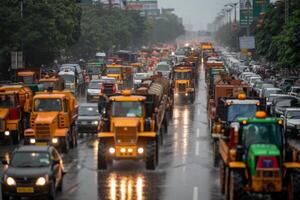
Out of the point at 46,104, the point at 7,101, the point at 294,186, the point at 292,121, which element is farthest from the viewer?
the point at 292,121

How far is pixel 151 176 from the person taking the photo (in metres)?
31.7

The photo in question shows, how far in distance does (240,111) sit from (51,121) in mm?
7991

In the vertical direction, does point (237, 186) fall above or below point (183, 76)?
below

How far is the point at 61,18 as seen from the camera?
314 ft

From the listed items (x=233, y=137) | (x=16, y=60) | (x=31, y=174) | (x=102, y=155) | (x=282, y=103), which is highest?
(x=16, y=60)

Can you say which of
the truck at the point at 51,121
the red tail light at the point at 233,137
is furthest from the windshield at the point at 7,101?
the red tail light at the point at 233,137

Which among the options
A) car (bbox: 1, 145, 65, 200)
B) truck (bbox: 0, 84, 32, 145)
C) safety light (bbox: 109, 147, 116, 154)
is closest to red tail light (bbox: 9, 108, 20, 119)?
truck (bbox: 0, 84, 32, 145)

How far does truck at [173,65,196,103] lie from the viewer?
70.3 m

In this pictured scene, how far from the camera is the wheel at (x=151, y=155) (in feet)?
107

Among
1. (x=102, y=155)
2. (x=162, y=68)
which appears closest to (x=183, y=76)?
(x=162, y=68)

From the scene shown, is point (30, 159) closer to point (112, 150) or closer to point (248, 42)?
point (112, 150)

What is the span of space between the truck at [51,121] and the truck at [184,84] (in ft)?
103

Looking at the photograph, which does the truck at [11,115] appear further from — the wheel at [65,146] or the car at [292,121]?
the car at [292,121]

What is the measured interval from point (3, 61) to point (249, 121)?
57.8 meters
